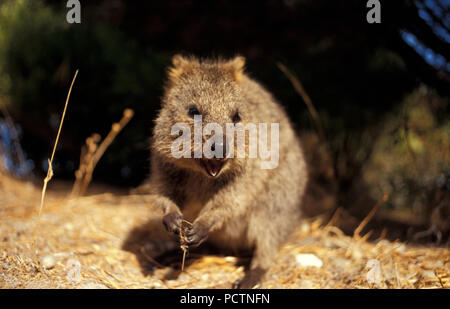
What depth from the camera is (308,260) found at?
332cm

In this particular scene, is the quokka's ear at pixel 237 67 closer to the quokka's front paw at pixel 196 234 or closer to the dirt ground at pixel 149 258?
the quokka's front paw at pixel 196 234

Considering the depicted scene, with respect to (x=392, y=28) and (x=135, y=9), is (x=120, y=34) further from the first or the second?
(x=392, y=28)

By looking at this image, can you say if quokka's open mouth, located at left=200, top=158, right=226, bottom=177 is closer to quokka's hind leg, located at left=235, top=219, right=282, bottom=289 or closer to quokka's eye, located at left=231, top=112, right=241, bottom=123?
quokka's eye, located at left=231, top=112, right=241, bottom=123

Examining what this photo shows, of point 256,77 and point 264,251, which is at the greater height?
point 256,77

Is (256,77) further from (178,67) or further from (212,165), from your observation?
(212,165)

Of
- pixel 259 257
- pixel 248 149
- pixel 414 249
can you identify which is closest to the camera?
pixel 248 149

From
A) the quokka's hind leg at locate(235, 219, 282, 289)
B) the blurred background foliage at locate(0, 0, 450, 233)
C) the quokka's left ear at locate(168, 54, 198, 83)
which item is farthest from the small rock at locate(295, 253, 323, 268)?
the quokka's left ear at locate(168, 54, 198, 83)

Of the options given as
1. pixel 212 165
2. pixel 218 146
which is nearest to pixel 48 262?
pixel 212 165

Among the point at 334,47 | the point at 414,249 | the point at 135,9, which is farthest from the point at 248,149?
the point at 135,9

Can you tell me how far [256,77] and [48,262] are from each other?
130 inches

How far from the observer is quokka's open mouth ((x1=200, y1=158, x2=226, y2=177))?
2557mm

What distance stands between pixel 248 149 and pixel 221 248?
125 cm
